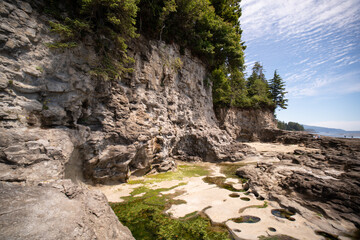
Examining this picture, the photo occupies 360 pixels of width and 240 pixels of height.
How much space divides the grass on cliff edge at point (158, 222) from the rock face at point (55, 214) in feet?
4.52

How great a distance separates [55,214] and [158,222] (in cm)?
366

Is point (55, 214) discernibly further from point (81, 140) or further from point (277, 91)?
point (277, 91)

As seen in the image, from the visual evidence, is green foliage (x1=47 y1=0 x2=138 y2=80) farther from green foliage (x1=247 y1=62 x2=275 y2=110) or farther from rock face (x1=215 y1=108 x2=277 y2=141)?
green foliage (x1=247 y1=62 x2=275 y2=110)

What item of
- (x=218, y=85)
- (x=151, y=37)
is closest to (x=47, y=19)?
(x=151, y=37)

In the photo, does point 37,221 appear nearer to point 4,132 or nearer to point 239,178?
point 4,132

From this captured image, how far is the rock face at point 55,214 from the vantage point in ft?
8.88

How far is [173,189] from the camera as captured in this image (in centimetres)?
900

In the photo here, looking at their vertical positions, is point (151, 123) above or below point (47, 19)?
below

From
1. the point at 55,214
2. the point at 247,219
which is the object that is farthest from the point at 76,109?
the point at 247,219

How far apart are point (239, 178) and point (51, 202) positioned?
1089 cm

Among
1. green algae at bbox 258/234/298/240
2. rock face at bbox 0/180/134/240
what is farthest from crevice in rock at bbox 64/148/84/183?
green algae at bbox 258/234/298/240

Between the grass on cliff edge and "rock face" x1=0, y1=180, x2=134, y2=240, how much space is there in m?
1.38

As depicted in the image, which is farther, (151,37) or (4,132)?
(151,37)

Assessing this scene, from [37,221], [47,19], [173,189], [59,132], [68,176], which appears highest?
[47,19]
